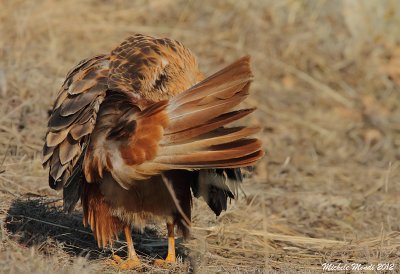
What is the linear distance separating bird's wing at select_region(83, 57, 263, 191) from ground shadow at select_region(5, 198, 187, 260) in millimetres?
789

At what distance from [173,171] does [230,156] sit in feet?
2.16

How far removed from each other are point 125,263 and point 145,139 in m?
1.01

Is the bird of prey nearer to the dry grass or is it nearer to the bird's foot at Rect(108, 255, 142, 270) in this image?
the bird's foot at Rect(108, 255, 142, 270)

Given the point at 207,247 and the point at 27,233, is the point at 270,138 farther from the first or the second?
the point at 27,233

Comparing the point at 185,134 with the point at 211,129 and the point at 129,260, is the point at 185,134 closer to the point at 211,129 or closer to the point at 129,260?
the point at 211,129

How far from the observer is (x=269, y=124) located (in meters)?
8.41

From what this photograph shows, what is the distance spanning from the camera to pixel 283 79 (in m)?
9.30

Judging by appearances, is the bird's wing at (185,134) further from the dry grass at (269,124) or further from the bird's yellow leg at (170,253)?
the bird's yellow leg at (170,253)

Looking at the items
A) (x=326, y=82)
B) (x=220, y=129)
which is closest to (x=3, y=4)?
(x=326, y=82)

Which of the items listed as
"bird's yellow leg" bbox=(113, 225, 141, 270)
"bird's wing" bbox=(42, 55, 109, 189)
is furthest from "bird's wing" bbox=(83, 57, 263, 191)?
"bird's yellow leg" bbox=(113, 225, 141, 270)

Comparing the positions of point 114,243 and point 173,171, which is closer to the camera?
point 173,171

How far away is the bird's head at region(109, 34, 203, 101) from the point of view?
439cm

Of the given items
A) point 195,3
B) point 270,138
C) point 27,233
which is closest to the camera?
point 27,233

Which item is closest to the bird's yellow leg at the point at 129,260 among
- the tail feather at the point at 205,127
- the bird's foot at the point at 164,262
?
the bird's foot at the point at 164,262
